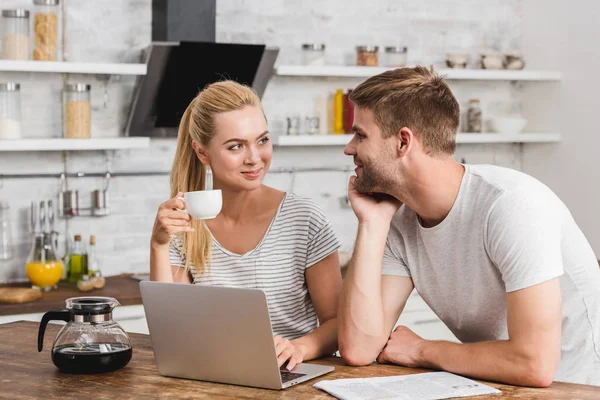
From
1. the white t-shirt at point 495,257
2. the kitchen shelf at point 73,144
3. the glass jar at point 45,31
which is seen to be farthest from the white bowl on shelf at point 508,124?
the white t-shirt at point 495,257

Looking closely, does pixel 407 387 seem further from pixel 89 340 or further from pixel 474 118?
pixel 474 118

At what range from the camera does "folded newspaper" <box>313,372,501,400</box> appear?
179cm

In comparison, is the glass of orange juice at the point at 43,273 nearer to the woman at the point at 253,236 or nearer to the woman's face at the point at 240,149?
the woman at the point at 253,236

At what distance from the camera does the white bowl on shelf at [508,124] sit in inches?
201

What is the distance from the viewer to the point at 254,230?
2.57m

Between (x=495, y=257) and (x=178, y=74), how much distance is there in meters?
2.43

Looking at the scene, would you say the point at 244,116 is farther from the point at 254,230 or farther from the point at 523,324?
the point at 523,324

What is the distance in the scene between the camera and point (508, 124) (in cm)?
512

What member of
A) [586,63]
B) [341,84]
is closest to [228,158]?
[341,84]

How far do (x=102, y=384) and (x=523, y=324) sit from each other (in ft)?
3.03

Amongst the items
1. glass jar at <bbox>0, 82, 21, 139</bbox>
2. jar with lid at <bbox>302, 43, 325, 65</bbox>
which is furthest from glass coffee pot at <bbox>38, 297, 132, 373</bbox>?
jar with lid at <bbox>302, 43, 325, 65</bbox>

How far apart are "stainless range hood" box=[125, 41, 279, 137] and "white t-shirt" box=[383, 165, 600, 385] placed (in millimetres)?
2069

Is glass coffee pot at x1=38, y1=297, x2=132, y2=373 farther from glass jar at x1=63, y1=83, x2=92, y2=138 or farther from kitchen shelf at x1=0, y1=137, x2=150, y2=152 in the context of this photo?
glass jar at x1=63, y1=83, x2=92, y2=138

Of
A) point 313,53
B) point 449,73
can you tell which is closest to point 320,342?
point 313,53
